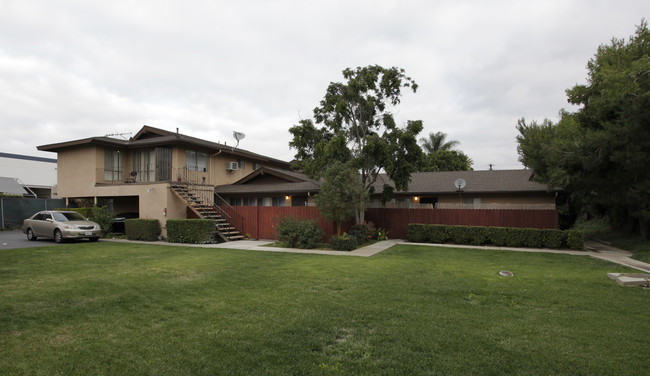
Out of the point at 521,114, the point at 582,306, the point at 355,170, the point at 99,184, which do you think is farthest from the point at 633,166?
the point at 99,184

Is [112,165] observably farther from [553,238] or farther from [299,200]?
[553,238]

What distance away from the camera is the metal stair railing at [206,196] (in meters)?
18.8

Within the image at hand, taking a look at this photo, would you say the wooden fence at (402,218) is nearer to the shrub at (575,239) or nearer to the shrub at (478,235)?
the shrub at (478,235)

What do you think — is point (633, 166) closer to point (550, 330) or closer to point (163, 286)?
point (550, 330)

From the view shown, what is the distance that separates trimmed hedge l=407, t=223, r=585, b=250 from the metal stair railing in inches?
365

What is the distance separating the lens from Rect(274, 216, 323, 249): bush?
14.7m

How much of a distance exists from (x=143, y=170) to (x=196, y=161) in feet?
11.8

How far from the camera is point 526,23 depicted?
12391 mm

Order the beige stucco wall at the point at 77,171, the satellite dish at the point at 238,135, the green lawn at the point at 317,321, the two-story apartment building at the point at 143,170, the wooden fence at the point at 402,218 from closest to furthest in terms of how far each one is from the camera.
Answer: the green lawn at the point at 317,321 → the wooden fence at the point at 402,218 → the two-story apartment building at the point at 143,170 → the beige stucco wall at the point at 77,171 → the satellite dish at the point at 238,135

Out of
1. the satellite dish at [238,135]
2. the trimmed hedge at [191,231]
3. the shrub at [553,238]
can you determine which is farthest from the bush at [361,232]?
the satellite dish at [238,135]

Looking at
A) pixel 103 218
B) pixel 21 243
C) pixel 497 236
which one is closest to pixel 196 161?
pixel 103 218

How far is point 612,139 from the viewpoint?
12.3 m

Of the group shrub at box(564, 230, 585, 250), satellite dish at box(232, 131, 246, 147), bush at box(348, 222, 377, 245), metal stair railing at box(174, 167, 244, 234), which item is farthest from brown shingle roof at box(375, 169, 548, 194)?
satellite dish at box(232, 131, 246, 147)

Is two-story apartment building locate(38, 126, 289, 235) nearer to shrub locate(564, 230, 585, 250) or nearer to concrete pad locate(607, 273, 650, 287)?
concrete pad locate(607, 273, 650, 287)
